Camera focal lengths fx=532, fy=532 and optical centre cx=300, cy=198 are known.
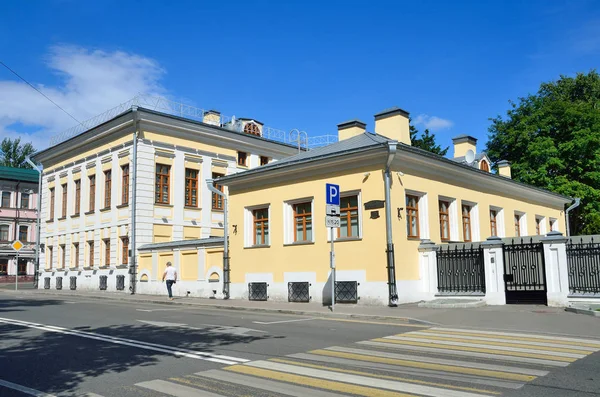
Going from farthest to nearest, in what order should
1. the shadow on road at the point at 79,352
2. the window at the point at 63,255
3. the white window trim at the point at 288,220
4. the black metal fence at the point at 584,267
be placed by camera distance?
the window at the point at 63,255 < the white window trim at the point at 288,220 < the black metal fence at the point at 584,267 < the shadow on road at the point at 79,352

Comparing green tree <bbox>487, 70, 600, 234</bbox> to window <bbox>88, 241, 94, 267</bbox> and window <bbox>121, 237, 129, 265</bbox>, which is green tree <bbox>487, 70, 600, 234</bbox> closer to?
window <bbox>121, 237, 129, 265</bbox>

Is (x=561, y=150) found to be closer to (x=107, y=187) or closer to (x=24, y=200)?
(x=107, y=187)

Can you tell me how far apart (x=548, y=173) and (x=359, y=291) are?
84.2 feet

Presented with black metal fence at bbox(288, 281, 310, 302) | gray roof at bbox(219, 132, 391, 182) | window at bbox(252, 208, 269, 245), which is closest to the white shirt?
window at bbox(252, 208, 269, 245)

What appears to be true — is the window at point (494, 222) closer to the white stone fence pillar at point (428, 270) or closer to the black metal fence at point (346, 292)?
the white stone fence pillar at point (428, 270)

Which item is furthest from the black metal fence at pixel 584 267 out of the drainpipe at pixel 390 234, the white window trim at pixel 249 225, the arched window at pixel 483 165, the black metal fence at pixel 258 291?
the arched window at pixel 483 165

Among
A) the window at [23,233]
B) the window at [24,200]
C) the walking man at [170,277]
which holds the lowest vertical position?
the walking man at [170,277]

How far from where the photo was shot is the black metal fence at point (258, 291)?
69.9 feet

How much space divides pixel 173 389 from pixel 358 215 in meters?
13.4

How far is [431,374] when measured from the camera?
6824 millimetres

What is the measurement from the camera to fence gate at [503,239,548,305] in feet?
54.8

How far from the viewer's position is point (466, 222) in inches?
911

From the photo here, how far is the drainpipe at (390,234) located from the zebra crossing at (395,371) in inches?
298

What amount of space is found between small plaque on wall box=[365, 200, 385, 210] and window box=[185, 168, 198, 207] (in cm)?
1607
